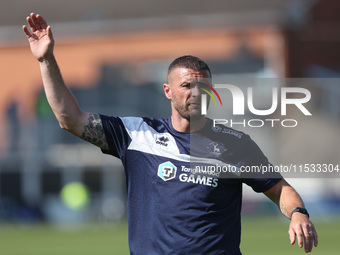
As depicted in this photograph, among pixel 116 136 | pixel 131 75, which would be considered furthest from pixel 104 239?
pixel 131 75

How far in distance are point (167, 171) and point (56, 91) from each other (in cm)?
109

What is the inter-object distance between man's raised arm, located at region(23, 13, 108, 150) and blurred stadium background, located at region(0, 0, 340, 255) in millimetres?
20926

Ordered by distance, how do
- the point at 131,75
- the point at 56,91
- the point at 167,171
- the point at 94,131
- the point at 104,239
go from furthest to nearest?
1. the point at 131,75
2. the point at 104,239
3. the point at 94,131
4. the point at 167,171
5. the point at 56,91

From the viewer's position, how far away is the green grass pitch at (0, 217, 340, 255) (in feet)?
53.1

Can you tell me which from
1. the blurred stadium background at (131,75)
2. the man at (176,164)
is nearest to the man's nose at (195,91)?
the man at (176,164)

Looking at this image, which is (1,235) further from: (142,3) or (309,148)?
(142,3)

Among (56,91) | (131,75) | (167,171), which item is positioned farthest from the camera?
(131,75)

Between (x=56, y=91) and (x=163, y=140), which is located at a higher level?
(x=56, y=91)

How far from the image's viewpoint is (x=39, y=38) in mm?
5949

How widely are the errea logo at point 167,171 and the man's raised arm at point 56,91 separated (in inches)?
21.3

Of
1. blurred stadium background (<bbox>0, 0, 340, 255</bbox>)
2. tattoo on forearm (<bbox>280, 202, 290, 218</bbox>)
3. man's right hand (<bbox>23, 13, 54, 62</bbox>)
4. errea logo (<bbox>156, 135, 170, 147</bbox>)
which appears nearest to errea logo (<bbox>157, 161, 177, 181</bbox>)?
errea logo (<bbox>156, 135, 170, 147</bbox>)

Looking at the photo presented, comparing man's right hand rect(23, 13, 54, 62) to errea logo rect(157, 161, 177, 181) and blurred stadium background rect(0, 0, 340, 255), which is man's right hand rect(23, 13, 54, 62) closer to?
errea logo rect(157, 161, 177, 181)

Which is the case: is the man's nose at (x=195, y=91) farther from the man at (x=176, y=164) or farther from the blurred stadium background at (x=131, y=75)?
the blurred stadium background at (x=131, y=75)

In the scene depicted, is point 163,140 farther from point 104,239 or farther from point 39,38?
point 104,239
